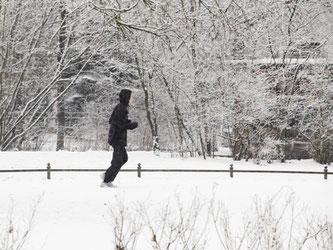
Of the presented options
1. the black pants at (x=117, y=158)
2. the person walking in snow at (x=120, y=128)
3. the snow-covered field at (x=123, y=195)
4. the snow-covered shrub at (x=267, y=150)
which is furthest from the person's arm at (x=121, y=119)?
the snow-covered shrub at (x=267, y=150)

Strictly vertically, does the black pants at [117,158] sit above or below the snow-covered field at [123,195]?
above

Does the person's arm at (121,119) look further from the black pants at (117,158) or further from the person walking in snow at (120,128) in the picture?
the black pants at (117,158)

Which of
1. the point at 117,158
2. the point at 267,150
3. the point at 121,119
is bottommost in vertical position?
the point at 117,158

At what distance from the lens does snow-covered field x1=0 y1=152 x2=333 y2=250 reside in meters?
5.74

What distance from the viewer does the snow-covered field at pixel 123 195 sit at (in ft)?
18.8

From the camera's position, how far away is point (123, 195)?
8383 millimetres

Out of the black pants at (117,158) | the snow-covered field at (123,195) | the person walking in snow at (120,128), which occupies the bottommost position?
the snow-covered field at (123,195)

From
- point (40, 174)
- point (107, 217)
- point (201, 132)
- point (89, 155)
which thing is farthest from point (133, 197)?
point (201, 132)

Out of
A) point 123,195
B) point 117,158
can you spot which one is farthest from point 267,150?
point 123,195

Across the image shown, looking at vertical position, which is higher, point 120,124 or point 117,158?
point 120,124

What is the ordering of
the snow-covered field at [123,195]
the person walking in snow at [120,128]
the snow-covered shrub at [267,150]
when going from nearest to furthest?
the snow-covered field at [123,195] → the person walking in snow at [120,128] → the snow-covered shrub at [267,150]

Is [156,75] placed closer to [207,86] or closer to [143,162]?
[207,86]

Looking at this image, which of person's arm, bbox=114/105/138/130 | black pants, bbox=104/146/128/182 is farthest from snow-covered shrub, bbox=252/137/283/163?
person's arm, bbox=114/105/138/130

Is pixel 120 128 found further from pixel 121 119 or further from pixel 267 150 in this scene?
pixel 267 150
